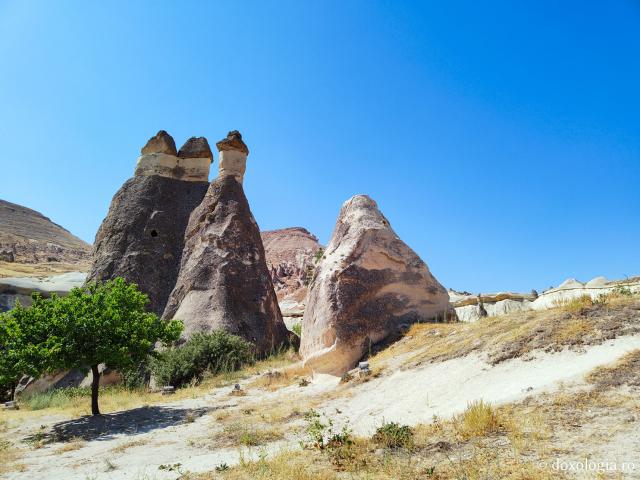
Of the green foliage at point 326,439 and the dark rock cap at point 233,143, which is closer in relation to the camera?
the green foliage at point 326,439

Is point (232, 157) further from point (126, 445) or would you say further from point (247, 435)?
point (247, 435)

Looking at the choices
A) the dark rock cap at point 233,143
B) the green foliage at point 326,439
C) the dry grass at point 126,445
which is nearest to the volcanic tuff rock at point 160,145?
the dark rock cap at point 233,143

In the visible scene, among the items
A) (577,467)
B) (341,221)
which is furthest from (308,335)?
(577,467)

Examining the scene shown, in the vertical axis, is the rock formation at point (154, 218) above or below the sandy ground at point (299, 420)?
above

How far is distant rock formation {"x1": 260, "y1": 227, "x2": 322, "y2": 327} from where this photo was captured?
122ft

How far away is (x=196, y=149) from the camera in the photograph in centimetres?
1977

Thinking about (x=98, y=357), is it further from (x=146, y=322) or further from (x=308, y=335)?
(x=308, y=335)

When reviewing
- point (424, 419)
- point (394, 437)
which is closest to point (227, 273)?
point (424, 419)

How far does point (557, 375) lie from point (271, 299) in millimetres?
12000

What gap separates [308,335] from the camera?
1014cm

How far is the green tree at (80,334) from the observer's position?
8570 millimetres

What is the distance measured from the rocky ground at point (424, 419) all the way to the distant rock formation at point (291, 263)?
17842 mm

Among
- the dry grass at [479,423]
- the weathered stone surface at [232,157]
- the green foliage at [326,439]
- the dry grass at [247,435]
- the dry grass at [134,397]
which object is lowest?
the dry grass at [134,397]

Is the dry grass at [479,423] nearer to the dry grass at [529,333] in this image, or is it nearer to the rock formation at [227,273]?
the dry grass at [529,333]
